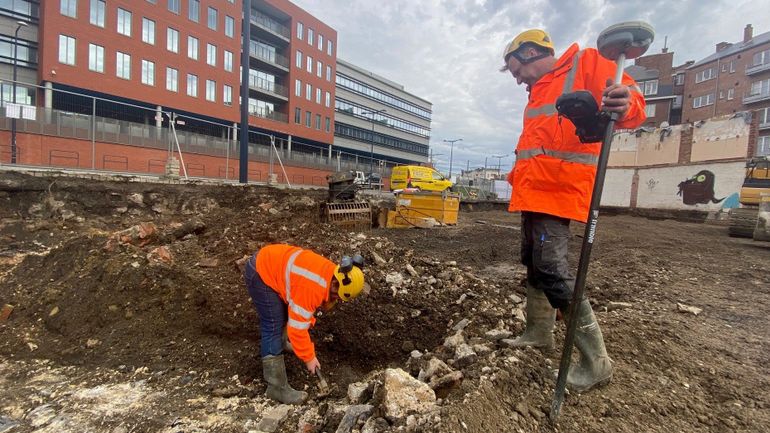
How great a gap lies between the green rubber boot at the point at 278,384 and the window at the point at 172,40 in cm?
3279

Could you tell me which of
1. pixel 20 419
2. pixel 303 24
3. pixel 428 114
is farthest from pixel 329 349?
pixel 428 114

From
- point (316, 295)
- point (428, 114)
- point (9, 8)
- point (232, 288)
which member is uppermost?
point (428, 114)

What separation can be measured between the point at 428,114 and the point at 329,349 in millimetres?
74551

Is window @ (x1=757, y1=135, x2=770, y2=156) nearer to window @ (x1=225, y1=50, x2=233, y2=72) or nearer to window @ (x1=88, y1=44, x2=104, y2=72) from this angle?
window @ (x1=225, y1=50, x2=233, y2=72)

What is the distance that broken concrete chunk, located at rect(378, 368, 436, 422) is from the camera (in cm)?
198

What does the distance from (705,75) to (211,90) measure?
51.6m

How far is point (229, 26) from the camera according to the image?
33000mm

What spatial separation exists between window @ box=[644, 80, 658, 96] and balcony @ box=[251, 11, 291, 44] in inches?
1641

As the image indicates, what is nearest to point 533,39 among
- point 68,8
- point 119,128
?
point 119,128

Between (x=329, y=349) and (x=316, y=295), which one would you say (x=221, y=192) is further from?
(x=316, y=295)

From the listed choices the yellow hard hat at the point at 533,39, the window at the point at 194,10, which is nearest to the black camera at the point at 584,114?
the yellow hard hat at the point at 533,39

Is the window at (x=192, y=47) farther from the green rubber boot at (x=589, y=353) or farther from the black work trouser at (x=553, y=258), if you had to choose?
the green rubber boot at (x=589, y=353)

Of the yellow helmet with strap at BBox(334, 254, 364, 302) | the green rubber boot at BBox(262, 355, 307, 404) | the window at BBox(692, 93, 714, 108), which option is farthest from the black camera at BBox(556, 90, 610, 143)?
the window at BBox(692, 93, 714, 108)

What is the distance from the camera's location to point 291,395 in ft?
9.66
